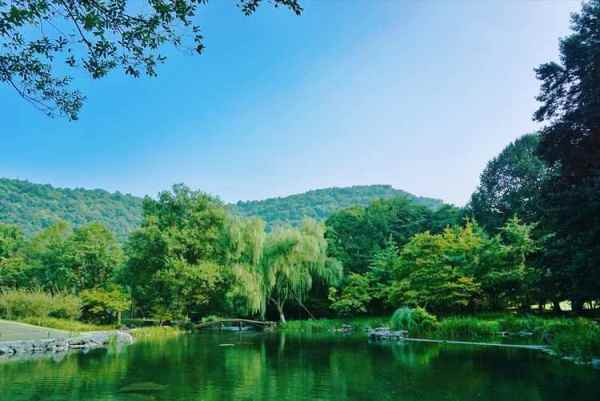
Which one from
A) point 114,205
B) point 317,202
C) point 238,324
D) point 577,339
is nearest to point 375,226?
point 238,324

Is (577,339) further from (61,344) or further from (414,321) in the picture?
(61,344)

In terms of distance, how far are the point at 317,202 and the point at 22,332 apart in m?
41.2

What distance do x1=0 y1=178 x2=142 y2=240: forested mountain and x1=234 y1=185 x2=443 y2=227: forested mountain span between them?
12.3 m

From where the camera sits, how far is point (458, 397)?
7.93m

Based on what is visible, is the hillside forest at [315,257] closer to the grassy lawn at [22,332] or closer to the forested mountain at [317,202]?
the grassy lawn at [22,332]

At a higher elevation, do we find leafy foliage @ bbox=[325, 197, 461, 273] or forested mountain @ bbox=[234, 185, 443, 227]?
forested mountain @ bbox=[234, 185, 443, 227]

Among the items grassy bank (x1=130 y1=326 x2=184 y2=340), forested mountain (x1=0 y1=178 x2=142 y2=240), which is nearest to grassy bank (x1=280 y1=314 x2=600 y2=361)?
grassy bank (x1=130 y1=326 x2=184 y2=340)

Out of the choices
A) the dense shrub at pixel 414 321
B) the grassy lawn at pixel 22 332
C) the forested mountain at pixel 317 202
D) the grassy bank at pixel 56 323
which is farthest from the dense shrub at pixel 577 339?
the forested mountain at pixel 317 202

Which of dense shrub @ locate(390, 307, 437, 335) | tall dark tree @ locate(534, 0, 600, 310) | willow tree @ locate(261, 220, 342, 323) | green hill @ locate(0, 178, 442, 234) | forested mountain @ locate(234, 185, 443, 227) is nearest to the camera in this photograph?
tall dark tree @ locate(534, 0, 600, 310)

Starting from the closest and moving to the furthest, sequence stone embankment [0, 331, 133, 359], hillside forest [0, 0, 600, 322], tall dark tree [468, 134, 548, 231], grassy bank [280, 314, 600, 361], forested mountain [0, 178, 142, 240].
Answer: grassy bank [280, 314, 600, 361] → stone embankment [0, 331, 133, 359] → hillside forest [0, 0, 600, 322] → tall dark tree [468, 134, 548, 231] → forested mountain [0, 178, 142, 240]

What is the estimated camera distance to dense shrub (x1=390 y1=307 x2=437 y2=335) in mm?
18984

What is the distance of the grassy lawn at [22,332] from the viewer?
687 inches

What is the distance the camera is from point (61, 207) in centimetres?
4794

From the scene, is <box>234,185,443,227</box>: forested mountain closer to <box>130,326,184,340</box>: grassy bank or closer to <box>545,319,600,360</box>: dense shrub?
<box>130,326,184,340</box>: grassy bank
